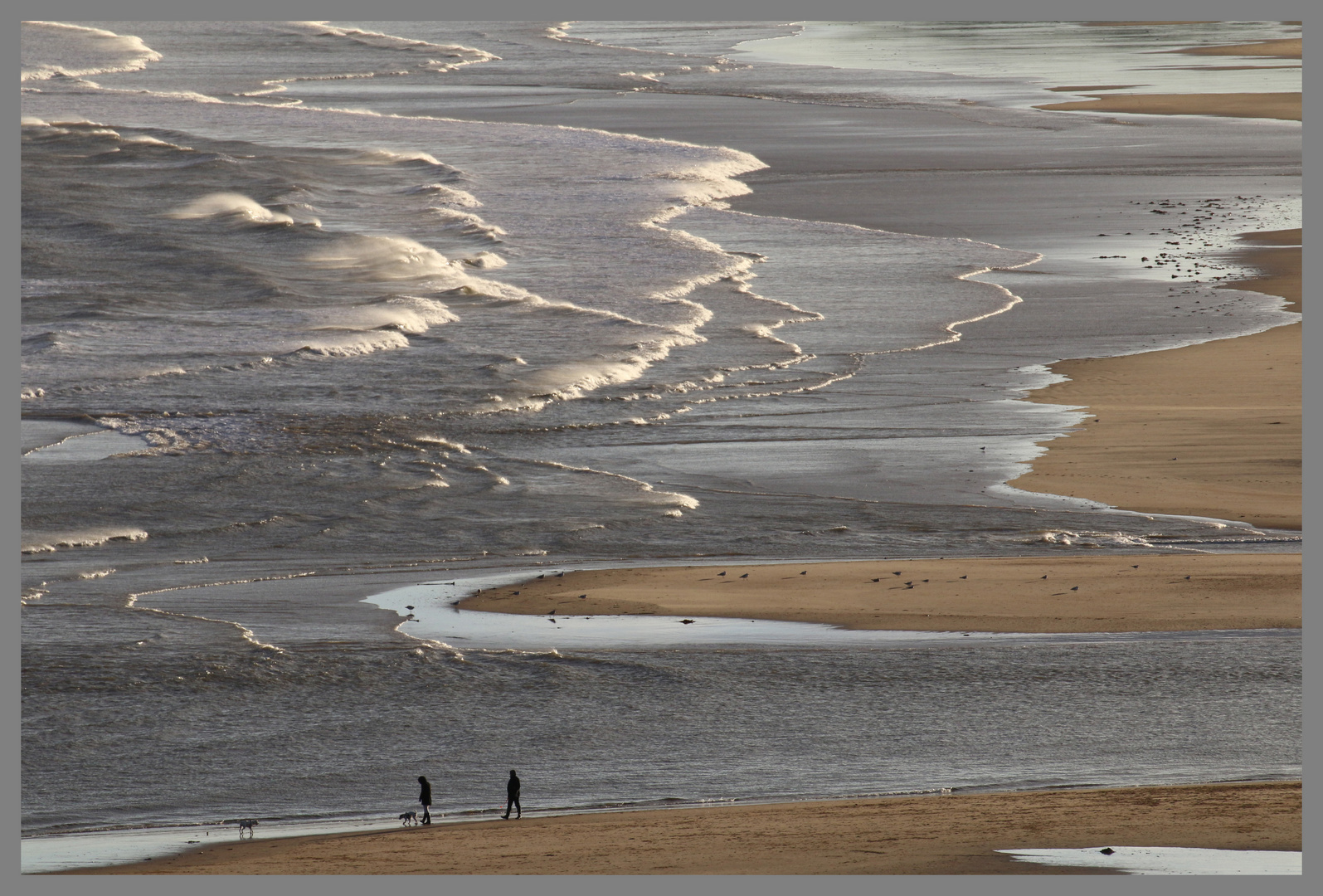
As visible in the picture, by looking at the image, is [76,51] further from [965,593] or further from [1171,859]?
[1171,859]

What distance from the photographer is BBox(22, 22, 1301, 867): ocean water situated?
1201 cm

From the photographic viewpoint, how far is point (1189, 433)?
2019 centimetres

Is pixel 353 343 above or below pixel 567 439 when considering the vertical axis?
above

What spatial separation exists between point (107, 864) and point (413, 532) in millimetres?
7514

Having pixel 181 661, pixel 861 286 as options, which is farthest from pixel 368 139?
pixel 181 661

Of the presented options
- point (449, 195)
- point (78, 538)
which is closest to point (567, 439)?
point (78, 538)

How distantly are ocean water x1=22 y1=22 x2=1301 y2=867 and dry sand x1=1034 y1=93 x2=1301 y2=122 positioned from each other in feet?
9.83

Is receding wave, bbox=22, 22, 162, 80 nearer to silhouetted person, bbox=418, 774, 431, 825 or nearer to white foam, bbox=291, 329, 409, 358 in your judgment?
white foam, bbox=291, 329, 409, 358

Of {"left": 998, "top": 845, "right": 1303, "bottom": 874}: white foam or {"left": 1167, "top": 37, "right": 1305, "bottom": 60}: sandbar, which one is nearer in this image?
{"left": 998, "top": 845, "right": 1303, "bottom": 874}: white foam

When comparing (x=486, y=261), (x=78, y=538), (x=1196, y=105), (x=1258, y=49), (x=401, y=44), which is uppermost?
(x=1258, y=49)

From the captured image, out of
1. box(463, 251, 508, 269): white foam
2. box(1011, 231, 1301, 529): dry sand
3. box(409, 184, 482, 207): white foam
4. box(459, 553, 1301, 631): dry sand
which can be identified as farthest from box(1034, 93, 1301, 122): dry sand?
box(459, 553, 1301, 631): dry sand

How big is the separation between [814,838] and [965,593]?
18.3 feet

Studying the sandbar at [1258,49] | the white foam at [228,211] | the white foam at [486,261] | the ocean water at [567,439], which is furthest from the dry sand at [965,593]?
the sandbar at [1258,49]

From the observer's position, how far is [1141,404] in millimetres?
21703
